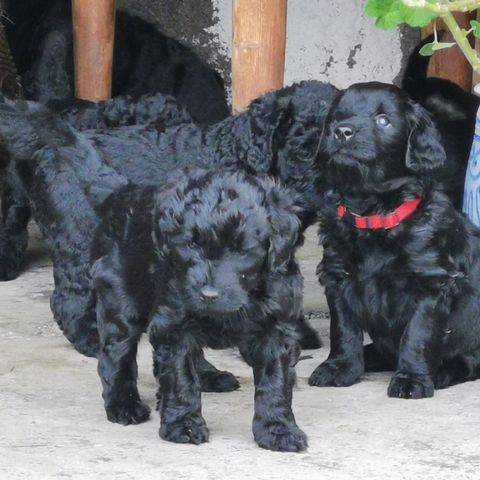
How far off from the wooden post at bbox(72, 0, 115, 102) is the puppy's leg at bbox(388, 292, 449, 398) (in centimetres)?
213

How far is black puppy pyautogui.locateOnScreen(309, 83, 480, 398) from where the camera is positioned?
3.87 m

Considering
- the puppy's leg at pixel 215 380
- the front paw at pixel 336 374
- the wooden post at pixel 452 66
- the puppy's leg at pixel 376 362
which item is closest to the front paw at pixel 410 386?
the front paw at pixel 336 374

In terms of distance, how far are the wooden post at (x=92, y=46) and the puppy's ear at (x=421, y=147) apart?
193 cm

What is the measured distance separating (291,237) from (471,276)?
1.10 m

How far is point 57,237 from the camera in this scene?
4.28 m

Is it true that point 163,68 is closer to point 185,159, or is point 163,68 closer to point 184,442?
point 185,159

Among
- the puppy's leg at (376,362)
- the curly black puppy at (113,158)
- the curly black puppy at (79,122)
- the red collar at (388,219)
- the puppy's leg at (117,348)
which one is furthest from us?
the curly black puppy at (79,122)

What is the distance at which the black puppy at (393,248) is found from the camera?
3865mm

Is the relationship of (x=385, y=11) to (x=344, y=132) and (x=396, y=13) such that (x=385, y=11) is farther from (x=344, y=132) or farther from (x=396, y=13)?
(x=344, y=132)

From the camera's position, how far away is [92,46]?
18.0 ft

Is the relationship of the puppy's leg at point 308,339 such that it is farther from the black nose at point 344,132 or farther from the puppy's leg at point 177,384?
the puppy's leg at point 177,384

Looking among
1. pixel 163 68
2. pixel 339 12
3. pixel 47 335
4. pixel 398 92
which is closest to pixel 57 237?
pixel 47 335

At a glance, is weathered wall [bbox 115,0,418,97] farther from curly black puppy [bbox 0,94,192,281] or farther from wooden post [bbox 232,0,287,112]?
wooden post [bbox 232,0,287,112]

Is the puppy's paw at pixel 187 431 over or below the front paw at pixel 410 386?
over
